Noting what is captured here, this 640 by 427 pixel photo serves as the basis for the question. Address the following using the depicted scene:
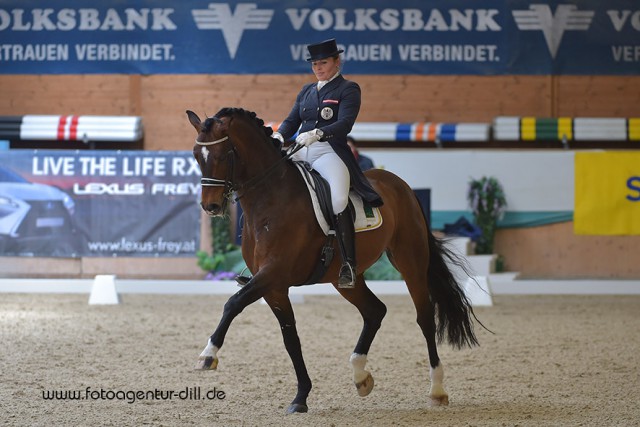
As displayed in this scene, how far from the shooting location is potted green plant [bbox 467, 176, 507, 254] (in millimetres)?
13461

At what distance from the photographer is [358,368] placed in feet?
17.9

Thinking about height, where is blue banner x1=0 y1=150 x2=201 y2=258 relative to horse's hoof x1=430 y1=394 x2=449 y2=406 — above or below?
above

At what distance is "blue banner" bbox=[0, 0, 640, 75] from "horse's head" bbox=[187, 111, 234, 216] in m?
9.47

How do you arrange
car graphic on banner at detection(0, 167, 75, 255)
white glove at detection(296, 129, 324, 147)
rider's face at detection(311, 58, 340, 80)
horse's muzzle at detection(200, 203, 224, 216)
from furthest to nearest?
car graphic on banner at detection(0, 167, 75, 255) < rider's face at detection(311, 58, 340, 80) < white glove at detection(296, 129, 324, 147) < horse's muzzle at detection(200, 203, 224, 216)

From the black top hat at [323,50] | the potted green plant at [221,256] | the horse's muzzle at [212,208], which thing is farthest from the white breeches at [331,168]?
the potted green plant at [221,256]

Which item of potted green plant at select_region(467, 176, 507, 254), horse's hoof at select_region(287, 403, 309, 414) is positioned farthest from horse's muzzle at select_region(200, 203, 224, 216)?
potted green plant at select_region(467, 176, 507, 254)

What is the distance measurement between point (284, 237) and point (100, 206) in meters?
8.05

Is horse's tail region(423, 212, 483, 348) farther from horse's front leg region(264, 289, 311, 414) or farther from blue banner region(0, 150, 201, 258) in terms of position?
blue banner region(0, 150, 201, 258)

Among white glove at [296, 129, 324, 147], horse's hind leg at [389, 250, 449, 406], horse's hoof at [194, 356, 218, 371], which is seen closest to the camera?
horse's hoof at [194, 356, 218, 371]

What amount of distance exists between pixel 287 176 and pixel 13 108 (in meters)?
10.8

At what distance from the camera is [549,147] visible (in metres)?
14.3

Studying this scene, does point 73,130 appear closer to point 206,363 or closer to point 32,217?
point 32,217

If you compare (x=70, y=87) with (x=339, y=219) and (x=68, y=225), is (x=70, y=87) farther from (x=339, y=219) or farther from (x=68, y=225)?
(x=339, y=219)

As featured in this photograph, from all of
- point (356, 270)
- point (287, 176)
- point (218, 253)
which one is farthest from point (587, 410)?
point (218, 253)
